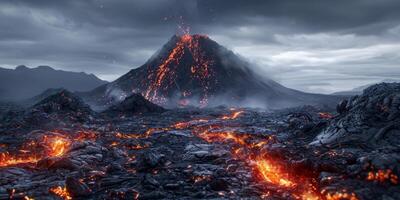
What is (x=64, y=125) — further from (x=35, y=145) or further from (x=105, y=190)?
(x=105, y=190)

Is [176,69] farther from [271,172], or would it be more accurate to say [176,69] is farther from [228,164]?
[271,172]

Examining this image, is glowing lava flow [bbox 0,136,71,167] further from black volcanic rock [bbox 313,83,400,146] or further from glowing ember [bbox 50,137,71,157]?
black volcanic rock [bbox 313,83,400,146]

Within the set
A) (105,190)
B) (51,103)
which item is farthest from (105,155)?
(51,103)

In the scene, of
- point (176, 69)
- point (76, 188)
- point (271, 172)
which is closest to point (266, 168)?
point (271, 172)

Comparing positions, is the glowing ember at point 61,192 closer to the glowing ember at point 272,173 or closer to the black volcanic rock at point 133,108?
the glowing ember at point 272,173

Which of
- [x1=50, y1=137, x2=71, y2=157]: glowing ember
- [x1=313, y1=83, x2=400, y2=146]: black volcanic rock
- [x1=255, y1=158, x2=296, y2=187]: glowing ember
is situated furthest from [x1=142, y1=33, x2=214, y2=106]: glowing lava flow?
[x1=255, y1=158, x2=296, y2=187]: glowing ember

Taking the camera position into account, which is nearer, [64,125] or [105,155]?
[105,155]

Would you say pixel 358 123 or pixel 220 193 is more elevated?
pixel 358 123
